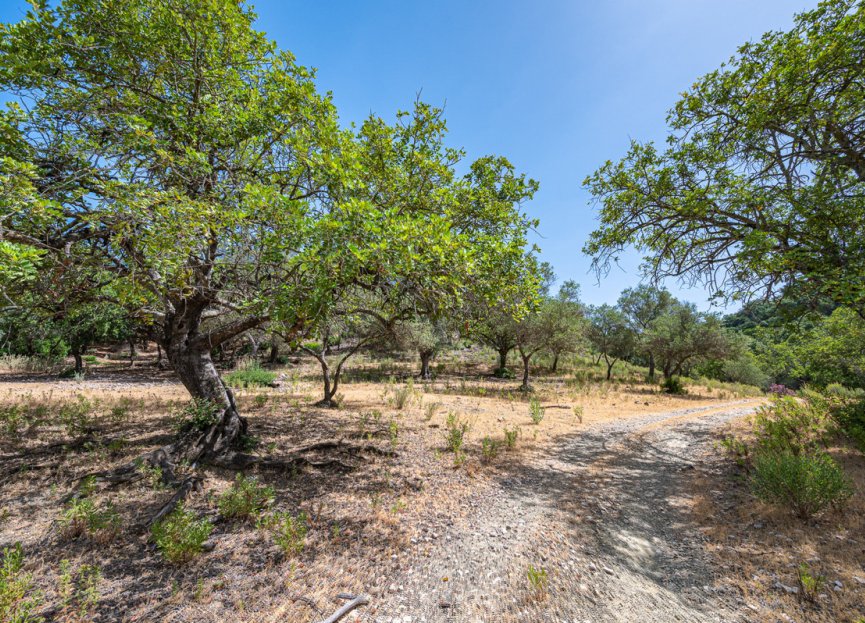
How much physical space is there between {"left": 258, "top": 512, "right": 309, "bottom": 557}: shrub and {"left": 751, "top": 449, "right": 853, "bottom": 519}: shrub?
6633 millimetres

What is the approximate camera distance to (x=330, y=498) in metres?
5.14

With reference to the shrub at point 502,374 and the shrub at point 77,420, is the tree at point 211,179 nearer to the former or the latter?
the shrub at point 77,420

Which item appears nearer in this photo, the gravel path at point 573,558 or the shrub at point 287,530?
the gravel path at point 573,558

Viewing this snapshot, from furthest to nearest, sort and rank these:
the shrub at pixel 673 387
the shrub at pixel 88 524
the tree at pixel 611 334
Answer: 1. the tree at pixel 611 334
2. the shrub at pixel 673 387
3. the shrub at pixel 88 524

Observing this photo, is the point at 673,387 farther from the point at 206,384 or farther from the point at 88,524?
the point at 88,524

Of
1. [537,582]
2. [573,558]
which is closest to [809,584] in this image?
[573,558]

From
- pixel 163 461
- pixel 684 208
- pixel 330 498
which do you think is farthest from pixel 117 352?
pixel 684 208

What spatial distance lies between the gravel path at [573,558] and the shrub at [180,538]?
2131 mm

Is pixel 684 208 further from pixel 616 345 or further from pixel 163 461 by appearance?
pixel 616 345

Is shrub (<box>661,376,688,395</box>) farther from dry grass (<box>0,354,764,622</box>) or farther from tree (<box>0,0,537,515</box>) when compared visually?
tree (<box>0,0,537,515</box>)

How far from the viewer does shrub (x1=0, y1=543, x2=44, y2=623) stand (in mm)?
2453

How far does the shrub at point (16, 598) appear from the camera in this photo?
A: 245 centimetres

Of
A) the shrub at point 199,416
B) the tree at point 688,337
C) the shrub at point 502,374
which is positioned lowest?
the shrub at point 502,374

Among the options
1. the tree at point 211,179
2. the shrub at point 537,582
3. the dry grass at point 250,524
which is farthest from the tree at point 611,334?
the shrub at point 537,582
